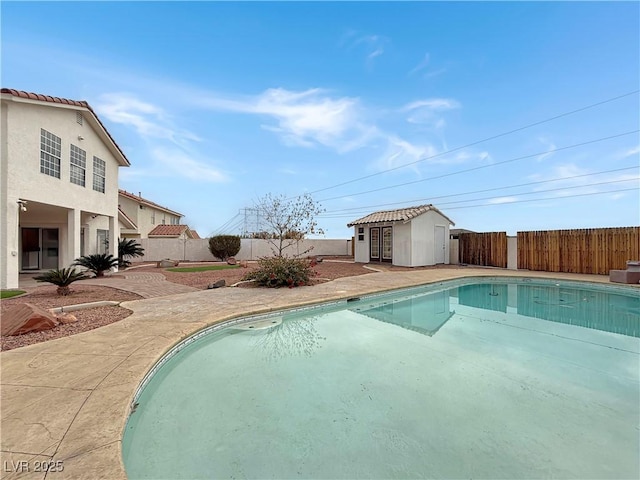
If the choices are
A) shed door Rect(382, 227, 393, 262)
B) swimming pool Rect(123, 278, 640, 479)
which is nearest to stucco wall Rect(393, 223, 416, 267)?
shed door Rect(382, 227, 393, 262)

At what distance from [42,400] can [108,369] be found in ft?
2.48

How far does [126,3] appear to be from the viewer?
9.22 meters

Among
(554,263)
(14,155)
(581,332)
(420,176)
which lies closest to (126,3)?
(14,155)

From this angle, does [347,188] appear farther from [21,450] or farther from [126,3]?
[21,450]

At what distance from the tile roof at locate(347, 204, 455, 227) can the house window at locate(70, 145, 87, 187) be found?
15.0 meters

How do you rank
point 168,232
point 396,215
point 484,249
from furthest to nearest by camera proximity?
point 168,232 < point 396,215 < point 484,249

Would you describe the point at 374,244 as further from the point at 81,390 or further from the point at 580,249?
the point at 81,390

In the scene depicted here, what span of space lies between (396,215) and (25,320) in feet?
54.6

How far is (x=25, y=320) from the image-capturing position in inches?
203

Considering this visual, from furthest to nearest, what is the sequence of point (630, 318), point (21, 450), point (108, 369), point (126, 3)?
point (126, 3), point (630, 318), point (108, 369), point (21, 450)

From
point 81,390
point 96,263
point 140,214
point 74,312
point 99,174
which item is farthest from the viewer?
point 140,214

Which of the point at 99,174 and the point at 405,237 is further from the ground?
the point at 99,174

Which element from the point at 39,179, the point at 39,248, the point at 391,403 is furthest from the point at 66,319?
the point at 39,248

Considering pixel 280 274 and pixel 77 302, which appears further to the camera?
pixel 280 274
